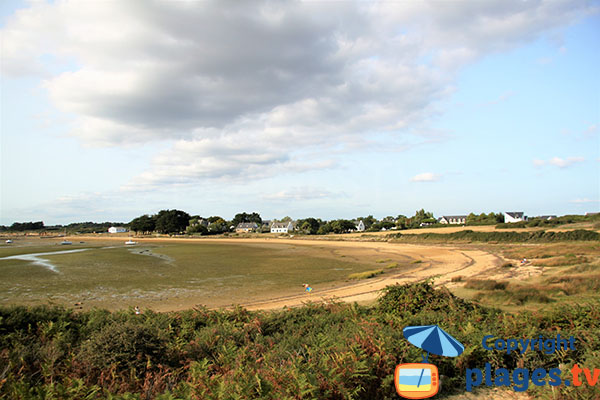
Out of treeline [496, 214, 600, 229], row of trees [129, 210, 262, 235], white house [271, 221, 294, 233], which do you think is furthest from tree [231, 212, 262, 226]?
treeline [496, 214, 600, 229]

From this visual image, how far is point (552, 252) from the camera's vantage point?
3284cm

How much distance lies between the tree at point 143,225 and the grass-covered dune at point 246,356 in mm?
146157

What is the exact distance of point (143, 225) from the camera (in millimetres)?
142625

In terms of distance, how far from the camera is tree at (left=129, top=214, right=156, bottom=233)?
14262 cm

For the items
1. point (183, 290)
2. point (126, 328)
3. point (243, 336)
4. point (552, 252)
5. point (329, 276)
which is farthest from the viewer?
point (552, 252)

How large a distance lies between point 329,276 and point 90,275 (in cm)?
2012

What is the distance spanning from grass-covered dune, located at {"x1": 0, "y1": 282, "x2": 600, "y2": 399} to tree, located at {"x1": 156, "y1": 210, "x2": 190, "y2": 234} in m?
135

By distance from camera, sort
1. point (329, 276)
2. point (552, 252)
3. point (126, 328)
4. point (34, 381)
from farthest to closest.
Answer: point (552, 252), point (329, 276), point (126, 328), point (34, 381)

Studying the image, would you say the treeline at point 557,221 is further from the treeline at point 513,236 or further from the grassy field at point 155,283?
the grassy field at point 155,283

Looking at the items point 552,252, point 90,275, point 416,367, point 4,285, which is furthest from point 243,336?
point 552,252

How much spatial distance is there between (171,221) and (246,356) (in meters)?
139

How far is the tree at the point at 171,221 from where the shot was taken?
5368 inches

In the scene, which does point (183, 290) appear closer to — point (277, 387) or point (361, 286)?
point (361, 286)

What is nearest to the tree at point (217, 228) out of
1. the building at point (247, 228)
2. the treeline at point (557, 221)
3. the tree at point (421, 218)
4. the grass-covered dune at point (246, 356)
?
the building at point (247, 228)
